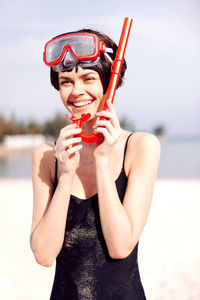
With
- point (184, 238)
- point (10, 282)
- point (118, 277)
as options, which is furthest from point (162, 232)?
point (118, 277)

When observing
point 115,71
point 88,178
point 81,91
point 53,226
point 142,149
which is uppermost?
point 115,71

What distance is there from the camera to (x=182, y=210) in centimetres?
1189

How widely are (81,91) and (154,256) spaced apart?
654 centimetres

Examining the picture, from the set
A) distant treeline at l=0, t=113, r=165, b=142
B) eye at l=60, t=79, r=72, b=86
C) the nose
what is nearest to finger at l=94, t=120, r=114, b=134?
the nose

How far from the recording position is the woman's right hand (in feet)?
5.60

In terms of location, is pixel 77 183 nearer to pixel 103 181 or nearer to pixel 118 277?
pixel 103 181

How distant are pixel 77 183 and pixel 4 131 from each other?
94925mm

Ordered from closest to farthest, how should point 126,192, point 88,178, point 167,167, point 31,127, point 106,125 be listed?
1. point 106,125
2. point 126,192
3. point 88,178
4. point 167,167
5. point 31,127

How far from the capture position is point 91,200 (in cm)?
195

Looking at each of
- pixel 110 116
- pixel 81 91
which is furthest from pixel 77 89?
pixel 110 116

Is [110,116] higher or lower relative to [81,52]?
lower

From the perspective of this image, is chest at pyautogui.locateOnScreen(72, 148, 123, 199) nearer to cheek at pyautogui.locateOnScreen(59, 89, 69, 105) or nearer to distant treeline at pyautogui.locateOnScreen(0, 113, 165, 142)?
cheek at pyautogui.locateOnScreen(59, 89, 69, 105)

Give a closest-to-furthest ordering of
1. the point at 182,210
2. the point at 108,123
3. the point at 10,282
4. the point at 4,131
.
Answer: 1. the point at 108,123
2. the point at 10,282
3. the point at 182,210
4. the point at 4,131

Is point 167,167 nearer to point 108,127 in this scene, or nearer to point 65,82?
point 65,82
